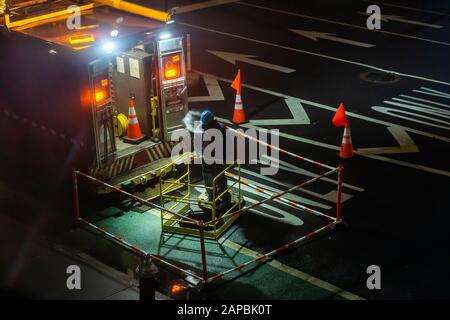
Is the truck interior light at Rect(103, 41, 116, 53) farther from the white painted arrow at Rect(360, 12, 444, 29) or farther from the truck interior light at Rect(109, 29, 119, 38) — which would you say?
the white painted arrow at Rect(360, 12, 444, 29)

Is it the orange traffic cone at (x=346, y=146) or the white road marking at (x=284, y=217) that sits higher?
the orange traffic cone at (x=346, y=146)

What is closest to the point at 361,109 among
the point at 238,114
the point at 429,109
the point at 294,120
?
the point at 429,109

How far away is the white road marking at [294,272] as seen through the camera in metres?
10.2

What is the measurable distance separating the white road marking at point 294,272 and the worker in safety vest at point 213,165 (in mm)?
832

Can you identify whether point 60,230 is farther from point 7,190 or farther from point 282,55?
point 282,55

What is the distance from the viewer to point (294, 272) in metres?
10.8

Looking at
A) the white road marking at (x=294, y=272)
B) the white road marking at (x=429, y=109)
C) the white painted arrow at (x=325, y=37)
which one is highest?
the white painted arrow at (x=325, y=37)

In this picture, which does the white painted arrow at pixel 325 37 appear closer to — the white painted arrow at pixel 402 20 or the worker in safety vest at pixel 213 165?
the white painted arrow at pixel 402 20

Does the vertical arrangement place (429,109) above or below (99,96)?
below

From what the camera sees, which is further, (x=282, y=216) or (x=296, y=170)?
(x=296, y=170)

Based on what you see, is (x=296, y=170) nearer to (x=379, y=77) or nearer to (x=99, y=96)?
(x=99, y=96)

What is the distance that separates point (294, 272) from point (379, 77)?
936cm

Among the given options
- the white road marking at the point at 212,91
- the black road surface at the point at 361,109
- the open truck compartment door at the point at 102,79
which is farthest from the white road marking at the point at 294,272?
the white road marking at the point at 212,91

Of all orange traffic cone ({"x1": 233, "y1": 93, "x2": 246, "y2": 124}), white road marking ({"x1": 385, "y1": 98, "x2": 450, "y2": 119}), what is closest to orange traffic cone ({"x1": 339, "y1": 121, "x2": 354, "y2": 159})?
orange traffic cone ({"x1": 233, "y1": 93, "x2": 246, "y2": 124})
